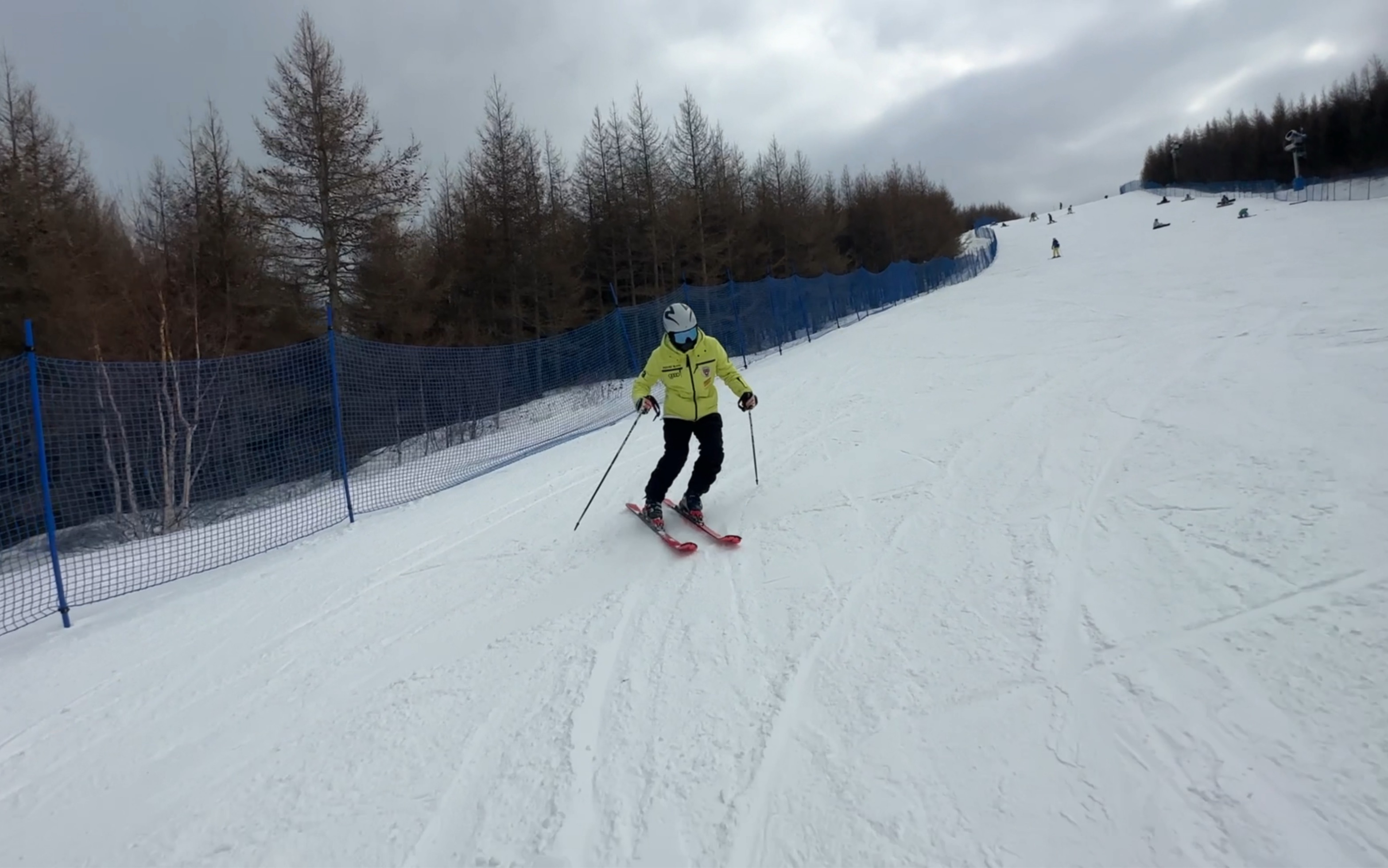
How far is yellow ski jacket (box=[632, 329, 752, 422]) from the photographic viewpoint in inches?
205

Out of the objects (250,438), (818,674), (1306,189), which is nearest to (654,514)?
(818,674)

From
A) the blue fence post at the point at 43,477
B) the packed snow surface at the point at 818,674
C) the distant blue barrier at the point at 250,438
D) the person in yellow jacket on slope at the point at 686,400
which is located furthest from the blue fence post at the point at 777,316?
the blue fence post at the point at 43,477

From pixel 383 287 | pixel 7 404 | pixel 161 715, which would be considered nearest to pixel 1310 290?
pixel 161 715

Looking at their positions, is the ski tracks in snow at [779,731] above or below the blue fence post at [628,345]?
below

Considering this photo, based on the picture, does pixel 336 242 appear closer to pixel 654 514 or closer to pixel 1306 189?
pixel 654 514

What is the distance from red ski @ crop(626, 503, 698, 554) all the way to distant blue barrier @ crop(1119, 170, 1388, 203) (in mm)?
48295

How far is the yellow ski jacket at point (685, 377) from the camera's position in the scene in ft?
17.1

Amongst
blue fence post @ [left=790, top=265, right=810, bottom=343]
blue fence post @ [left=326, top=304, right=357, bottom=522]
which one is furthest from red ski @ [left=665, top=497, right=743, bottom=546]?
blue fence post @ [left=790, top=265, right=810, bottom=343]

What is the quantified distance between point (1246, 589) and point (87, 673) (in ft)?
22.8

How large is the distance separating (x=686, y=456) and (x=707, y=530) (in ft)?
2.24

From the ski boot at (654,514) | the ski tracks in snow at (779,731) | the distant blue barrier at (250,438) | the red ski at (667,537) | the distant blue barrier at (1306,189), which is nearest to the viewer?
the ski tracks in snow at (779,731)

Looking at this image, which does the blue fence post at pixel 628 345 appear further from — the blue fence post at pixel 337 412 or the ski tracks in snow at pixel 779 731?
the ski tracks in snow at pixel 779 731

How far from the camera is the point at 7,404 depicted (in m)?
6.70

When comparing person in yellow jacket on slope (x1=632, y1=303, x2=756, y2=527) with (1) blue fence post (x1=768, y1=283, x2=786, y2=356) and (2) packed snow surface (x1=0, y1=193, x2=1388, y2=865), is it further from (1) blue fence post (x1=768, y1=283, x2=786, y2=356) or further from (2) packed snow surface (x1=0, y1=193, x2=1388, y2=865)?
(1) blue fence post (x1=768, y1=283, x2=786, y2=356)
